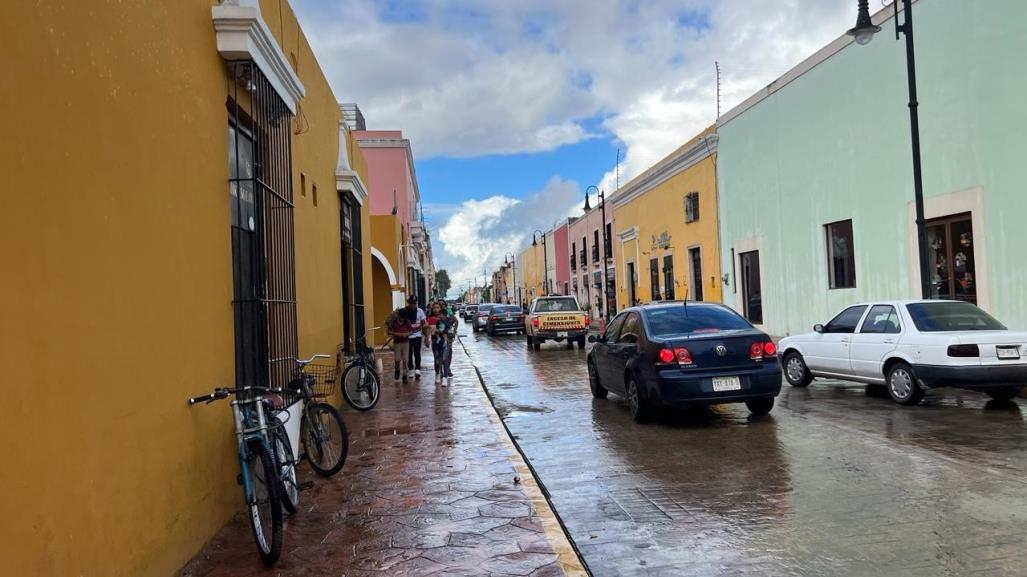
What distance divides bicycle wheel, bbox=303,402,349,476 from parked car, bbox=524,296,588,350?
54.2 feet

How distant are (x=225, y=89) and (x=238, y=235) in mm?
1175

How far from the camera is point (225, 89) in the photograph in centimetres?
566

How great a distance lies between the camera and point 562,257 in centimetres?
5666

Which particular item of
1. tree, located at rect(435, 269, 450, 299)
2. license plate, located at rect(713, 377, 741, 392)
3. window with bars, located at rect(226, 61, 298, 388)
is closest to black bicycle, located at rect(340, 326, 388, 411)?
window with bars, located at rect(226, 61, 298, 388)

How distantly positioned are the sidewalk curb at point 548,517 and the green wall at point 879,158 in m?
9.86

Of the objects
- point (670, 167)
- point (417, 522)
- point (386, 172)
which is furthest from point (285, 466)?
point (386, 172)

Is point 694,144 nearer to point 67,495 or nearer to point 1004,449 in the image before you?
point 1004,449

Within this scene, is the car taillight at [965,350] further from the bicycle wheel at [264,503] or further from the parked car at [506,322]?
the parked car at [506,322]

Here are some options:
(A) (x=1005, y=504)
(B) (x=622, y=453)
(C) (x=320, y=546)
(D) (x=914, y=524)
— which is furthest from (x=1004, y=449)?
(C) (x=320, y=546)

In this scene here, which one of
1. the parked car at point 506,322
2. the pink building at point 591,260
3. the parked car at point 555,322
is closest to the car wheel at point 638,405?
the parked car at point 555,322

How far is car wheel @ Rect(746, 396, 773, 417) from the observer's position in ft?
29.8

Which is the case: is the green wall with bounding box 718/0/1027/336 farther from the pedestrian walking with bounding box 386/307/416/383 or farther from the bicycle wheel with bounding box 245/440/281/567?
the bicycle wheel with bounding box 245/440/281/567

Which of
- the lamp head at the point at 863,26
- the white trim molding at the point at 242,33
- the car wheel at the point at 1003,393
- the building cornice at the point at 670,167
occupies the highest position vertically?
the building cornice at the point at 670,167

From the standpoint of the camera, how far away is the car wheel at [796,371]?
1199cm
